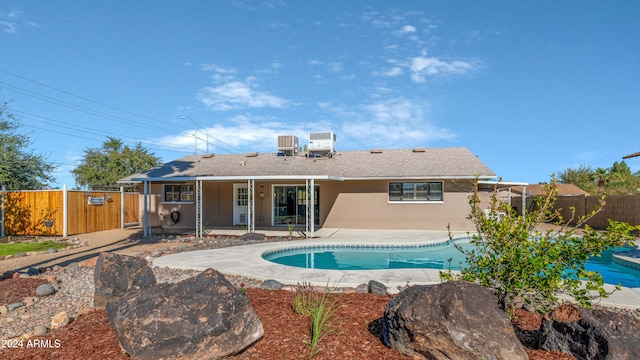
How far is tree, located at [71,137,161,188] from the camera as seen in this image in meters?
35.9

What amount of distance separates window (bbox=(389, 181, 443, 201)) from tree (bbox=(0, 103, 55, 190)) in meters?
18.6

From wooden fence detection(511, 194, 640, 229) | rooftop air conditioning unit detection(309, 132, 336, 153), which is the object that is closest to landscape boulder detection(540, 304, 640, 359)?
wooden fence detection(511, 194, 640, 229)

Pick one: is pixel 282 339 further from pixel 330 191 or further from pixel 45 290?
pixel 330 191

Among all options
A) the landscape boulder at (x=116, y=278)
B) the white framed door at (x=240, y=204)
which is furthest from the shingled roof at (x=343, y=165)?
the landscape boulder at (x=116, y=278)

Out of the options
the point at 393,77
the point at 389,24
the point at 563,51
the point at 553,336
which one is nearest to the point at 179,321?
the point at 553,336

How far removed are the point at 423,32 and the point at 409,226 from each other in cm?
850

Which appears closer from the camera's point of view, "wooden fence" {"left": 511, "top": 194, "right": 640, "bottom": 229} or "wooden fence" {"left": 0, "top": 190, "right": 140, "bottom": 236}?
"wooden fence" {"left": 0, "top": 190, "right": 140, "bottom": 236}

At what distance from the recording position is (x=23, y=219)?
16500mm

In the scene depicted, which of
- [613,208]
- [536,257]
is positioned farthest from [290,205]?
[613,208]

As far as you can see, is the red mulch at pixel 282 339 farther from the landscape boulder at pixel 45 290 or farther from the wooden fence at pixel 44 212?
the wooden fence at pixel 44 212

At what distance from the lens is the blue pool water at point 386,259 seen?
9959 mm

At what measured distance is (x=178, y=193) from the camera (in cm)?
1948

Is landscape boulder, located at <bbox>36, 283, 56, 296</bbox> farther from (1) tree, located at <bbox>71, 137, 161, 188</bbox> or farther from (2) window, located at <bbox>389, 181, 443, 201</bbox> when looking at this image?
(1) tree, located at <bbox>71, 137, 161, 188</bbox>

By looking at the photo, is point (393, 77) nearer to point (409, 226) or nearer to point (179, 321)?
point (409, 226)
